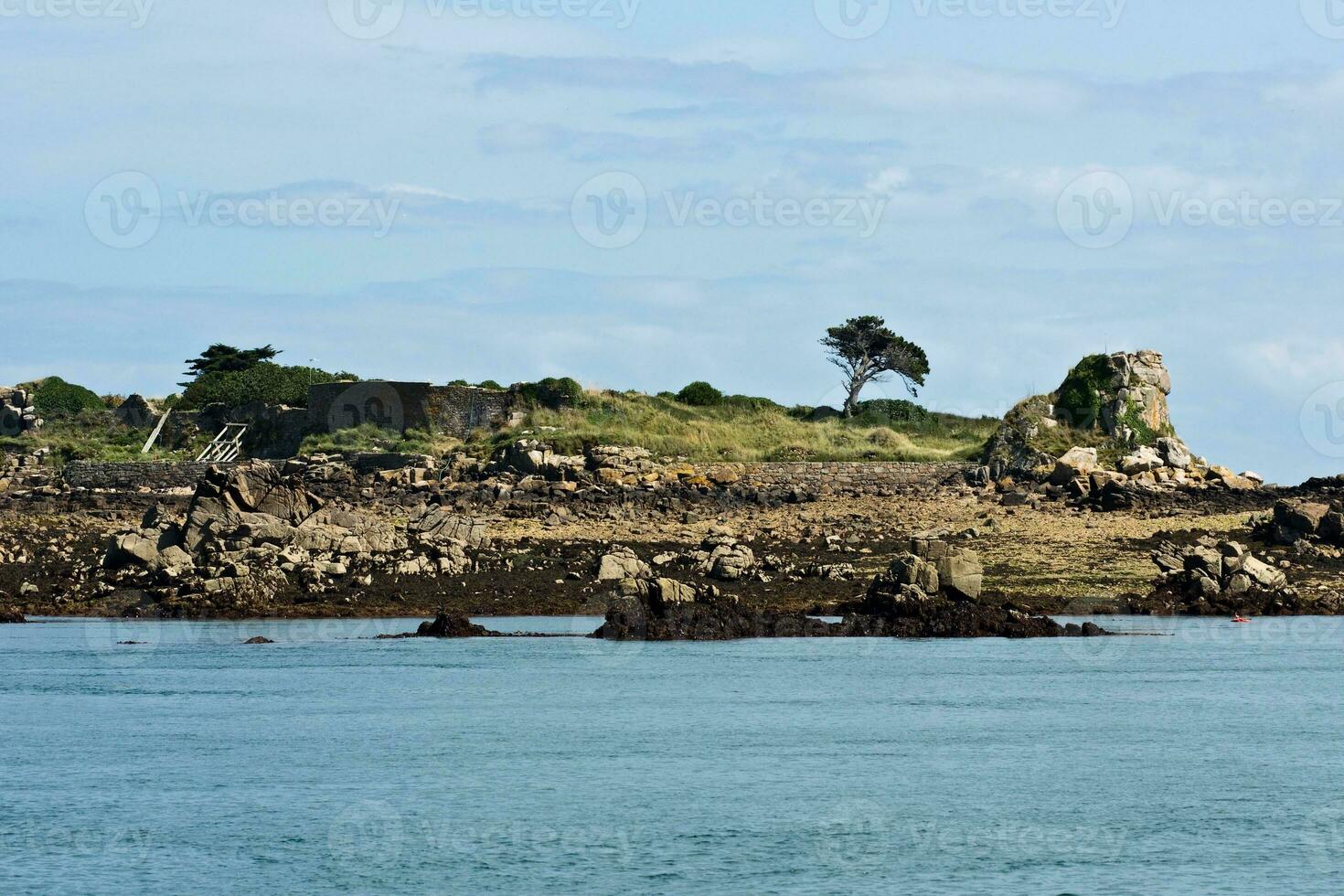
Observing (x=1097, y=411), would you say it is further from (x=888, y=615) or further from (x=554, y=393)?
(x=888, y=615)

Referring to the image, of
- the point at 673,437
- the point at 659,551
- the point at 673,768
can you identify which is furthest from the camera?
the point at 673,437

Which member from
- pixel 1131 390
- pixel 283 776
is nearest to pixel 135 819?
pixel 283 776

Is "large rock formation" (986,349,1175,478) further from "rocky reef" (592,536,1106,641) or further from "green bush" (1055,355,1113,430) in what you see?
"rocky reef" (592,536,1106,641)

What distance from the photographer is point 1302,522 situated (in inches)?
1753

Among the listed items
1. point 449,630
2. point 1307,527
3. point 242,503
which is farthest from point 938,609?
point 242,503

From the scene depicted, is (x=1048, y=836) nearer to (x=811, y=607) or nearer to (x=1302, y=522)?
(x=811, y=607)

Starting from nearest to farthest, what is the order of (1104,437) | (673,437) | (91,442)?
(1104,437) → (673,437) → (91,442)

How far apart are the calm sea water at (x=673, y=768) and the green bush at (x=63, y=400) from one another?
4171 centimetres

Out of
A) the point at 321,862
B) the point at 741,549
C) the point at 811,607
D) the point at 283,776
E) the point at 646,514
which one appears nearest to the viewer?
the point at 321,862

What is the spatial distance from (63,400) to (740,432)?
3080 centimetres

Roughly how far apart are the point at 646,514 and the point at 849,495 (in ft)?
26.3

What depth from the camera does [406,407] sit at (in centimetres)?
6556

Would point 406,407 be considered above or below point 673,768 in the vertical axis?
above

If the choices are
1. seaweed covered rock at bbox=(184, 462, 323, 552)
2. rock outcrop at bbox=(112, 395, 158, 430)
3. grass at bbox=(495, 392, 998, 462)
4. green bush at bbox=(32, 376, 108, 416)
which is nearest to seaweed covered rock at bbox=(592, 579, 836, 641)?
seaweed covered rock at bbox=(184, 462, 323, 552)
